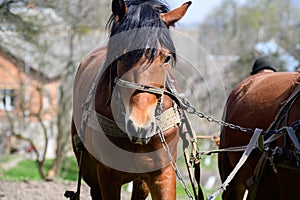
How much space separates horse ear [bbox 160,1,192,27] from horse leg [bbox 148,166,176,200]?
122cm

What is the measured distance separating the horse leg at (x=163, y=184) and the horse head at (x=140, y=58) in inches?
25.2

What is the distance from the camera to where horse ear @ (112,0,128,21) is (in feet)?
13.8

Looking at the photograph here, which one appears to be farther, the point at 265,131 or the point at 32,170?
the point at 32,170

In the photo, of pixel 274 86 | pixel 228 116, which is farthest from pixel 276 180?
pixel 228 116

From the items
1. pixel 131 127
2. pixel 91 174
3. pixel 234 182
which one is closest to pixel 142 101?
pixel 131 127

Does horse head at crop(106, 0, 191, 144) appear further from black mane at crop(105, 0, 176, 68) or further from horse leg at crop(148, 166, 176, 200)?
horse leg at crop(148, 166, 176, 200)

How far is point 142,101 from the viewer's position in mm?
3803

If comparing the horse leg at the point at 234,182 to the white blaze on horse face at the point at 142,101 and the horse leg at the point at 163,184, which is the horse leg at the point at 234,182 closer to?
the horse leg at the point at 163,184

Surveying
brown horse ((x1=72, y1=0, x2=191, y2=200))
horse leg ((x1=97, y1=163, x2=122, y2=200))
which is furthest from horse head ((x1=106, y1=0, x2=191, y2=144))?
horse leg ((x1=97, y1=163, x2=122, y2=200))

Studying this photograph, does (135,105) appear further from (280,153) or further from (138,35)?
(280,153)

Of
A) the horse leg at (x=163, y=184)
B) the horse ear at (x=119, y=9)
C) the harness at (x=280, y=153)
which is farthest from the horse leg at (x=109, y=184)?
the horse ear at (x=119, y=9)

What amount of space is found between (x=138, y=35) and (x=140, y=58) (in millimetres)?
200

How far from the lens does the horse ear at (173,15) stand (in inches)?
168

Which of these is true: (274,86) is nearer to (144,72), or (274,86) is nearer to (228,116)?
(228,116)
